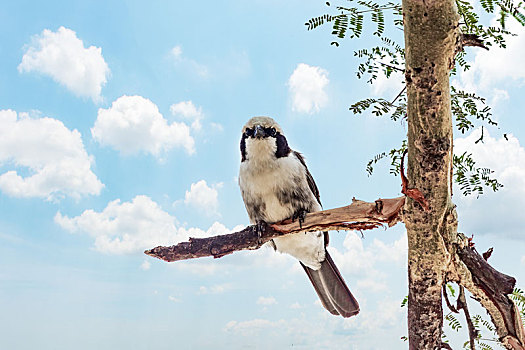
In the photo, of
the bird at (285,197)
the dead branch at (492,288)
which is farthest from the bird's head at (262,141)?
the dead branch at (492,288)

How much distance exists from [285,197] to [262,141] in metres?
0.37

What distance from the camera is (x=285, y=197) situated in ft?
9.08

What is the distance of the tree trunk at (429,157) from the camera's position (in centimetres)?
184

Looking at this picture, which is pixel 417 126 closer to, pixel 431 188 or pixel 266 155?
pixel 431 188

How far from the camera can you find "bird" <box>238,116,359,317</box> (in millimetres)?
2777

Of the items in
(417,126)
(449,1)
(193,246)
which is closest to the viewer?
(449,1)

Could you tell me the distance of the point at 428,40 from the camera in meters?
1.86

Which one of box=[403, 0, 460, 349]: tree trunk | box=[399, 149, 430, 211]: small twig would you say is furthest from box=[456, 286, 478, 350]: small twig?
box=[399, 149, 430, 211]: small twig

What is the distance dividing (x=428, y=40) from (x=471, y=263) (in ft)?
3.59

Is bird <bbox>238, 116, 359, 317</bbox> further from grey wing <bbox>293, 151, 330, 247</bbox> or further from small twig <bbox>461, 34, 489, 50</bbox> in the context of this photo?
small twig <bbox>461, 34, 489, 50</bbox>

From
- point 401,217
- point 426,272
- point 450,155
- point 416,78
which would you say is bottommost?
point 426,272

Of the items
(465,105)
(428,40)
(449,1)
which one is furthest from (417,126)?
(465,105)

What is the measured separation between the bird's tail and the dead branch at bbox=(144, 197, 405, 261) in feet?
1.63

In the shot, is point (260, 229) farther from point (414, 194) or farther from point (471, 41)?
point (471, 41)
